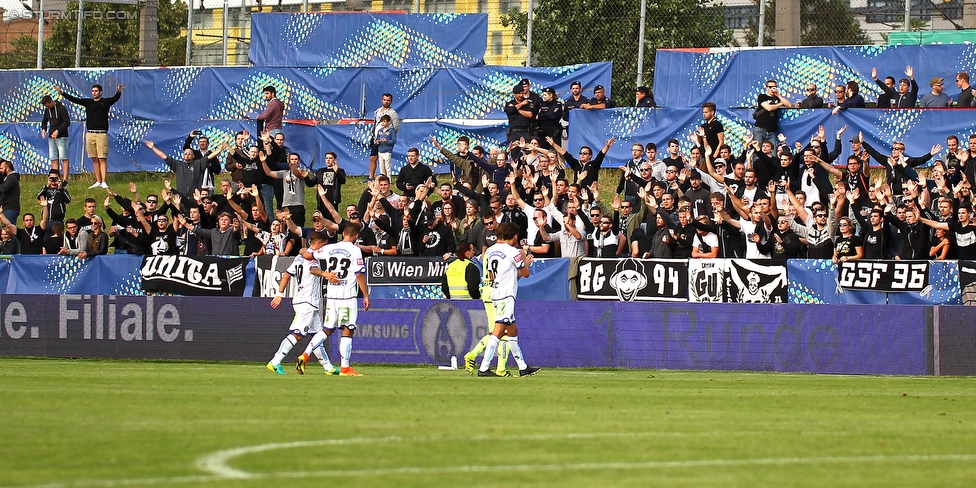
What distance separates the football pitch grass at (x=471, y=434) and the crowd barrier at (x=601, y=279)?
15.6ft

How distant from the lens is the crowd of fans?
21281mm

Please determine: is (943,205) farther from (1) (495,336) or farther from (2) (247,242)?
(2) (247,242)

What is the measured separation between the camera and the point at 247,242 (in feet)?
81.0

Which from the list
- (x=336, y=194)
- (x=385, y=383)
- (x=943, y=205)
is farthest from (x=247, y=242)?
(x=943, y=205)

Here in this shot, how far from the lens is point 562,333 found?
71.8 feet

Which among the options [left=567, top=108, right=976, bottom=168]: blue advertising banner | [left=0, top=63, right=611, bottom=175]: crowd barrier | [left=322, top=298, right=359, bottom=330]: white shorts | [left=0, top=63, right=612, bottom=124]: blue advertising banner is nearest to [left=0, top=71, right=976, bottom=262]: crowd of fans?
[left=567, top=108, right=976, bottom=168]: blue advertising banner

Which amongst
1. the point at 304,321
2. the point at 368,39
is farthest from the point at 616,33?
the point at 304,321

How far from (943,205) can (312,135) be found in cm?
1594

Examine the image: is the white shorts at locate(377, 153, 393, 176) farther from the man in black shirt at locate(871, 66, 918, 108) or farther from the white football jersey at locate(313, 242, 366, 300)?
the white football jersey at locate(313, 242, 366, 300)

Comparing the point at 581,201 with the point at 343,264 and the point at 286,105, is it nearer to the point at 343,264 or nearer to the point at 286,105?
the point at 343,264

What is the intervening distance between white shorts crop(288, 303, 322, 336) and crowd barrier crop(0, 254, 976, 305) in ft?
Result: 15.9

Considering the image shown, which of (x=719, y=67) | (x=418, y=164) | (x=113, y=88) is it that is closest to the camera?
(x=418, y=164)

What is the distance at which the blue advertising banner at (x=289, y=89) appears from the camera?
100 feet

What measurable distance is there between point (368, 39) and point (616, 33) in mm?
6141
